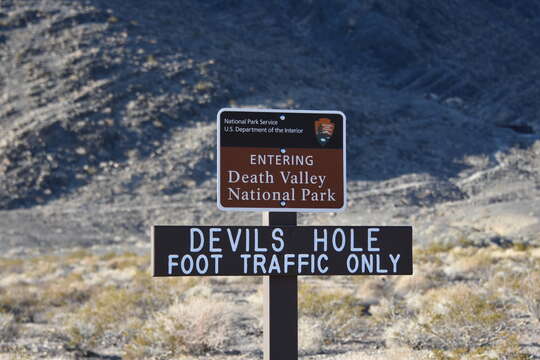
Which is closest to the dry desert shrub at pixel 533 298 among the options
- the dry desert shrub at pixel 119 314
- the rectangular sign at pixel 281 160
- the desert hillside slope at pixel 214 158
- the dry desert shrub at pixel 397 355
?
the desert hillside slope at pixel 214 158

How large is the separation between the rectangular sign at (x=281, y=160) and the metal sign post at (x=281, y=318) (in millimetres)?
603

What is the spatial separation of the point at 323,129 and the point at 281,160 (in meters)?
0.44

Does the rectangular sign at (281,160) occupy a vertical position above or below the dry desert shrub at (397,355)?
above

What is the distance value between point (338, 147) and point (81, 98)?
4127 cm

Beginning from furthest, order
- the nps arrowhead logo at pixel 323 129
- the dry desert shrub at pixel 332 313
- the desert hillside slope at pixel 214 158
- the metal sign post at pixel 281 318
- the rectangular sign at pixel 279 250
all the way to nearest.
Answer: the desert hillside slope at pixel 214 158 < the dry desert shrub at pixel 332 313 < the nps arrowhead logo at pixel 323 129 < the metal sign post at pixel 281 318 < the rectangular sign at pixel 279 250

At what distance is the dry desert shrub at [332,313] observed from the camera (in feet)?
36.1

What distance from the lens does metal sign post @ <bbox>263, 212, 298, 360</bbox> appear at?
613 cm

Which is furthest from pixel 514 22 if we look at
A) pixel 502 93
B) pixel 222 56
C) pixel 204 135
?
pixel 204 135

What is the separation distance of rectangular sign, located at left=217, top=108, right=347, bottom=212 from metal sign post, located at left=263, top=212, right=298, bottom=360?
1.98 ft

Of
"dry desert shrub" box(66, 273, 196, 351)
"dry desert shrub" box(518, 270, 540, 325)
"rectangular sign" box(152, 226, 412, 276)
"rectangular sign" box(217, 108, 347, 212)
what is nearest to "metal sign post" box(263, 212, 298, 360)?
"rectangular sign" box(152, 226, 412, 276)

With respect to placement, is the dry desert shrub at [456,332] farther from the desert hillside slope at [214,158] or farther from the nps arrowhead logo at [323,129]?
the nps arrowhead logo at [323,129]

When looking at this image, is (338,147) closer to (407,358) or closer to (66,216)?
(407,358)

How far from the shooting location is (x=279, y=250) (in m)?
6.07

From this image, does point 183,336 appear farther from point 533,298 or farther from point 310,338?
point 533,298
